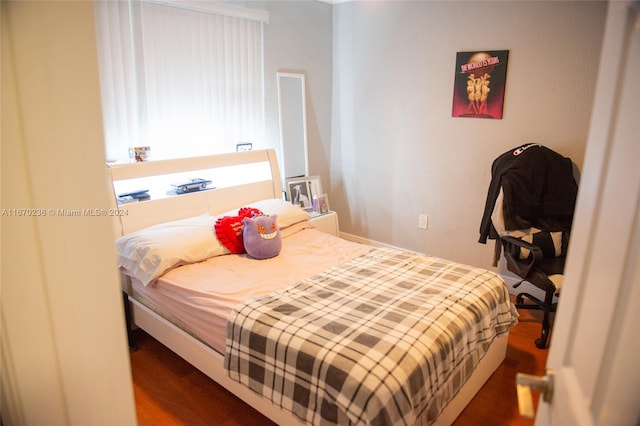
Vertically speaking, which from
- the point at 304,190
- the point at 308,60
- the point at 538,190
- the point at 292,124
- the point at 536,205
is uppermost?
the point at 308,60

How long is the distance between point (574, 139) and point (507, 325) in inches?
59.6

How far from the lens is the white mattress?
2.13 meters

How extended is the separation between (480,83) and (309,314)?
2.44 m

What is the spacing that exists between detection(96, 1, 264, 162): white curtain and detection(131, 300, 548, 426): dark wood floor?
141 cm

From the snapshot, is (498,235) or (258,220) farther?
(498,235)

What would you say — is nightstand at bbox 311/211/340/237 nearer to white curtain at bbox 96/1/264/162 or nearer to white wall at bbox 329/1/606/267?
white wall at bbox 329/1/606/267

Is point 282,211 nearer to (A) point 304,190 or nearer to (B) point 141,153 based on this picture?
(A) point 304,190

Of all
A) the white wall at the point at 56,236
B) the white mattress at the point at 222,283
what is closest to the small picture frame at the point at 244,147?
the white mattress at the point at 222,283

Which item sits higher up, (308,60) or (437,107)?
(308,60)

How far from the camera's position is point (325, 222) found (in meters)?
3.83

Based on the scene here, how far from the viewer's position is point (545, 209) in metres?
2.88

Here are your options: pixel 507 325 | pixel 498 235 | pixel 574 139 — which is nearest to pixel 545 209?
pixel 498 235

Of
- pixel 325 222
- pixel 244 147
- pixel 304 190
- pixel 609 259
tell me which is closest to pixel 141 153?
pixel 244 147

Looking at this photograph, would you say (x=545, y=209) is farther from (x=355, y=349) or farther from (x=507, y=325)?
(x=355, y=349)
